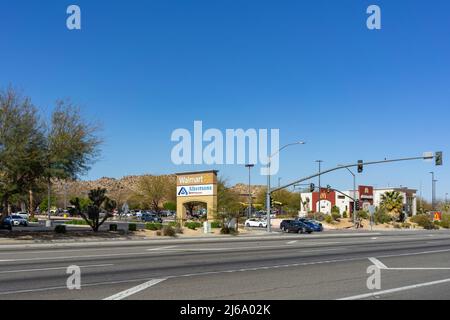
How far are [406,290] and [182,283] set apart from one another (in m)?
5.14

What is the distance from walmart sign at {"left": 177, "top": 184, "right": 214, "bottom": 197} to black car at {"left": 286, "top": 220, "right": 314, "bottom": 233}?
9.02m

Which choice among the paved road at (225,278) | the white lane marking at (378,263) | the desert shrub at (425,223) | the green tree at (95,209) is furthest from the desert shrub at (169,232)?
the desert shrub at (425,223)

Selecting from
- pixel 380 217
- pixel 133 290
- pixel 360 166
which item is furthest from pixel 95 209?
pixel 380 217

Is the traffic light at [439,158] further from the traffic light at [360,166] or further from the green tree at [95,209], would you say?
the green tree at [95,209]

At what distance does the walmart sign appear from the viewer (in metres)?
56.9

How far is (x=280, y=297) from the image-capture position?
1071 cm

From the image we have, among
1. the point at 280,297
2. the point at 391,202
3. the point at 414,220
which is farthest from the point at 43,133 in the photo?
the point at 391,202

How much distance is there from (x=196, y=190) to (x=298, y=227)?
12006 mm

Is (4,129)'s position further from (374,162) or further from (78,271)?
(374,162)

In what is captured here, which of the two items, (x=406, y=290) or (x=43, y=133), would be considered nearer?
(x=406, y=290)

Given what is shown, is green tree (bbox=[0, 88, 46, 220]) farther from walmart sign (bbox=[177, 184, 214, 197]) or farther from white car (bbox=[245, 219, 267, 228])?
white car (bbox=[245, 219, 267, 228])

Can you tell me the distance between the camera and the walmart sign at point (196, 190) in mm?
56875

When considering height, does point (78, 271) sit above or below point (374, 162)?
below

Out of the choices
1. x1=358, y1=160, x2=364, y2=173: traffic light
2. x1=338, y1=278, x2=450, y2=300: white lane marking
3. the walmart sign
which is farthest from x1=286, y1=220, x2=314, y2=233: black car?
x1=338, y1=278, x2=450, y2=300: white lane marking
